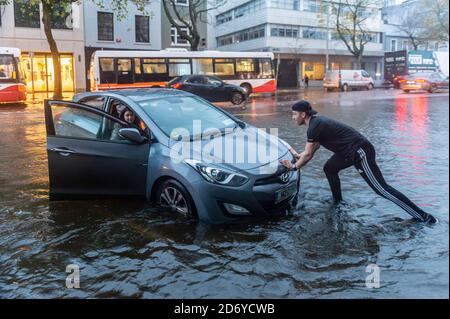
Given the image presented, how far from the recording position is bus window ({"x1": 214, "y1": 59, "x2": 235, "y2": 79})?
2914 cm

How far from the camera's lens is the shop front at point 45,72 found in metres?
35.4

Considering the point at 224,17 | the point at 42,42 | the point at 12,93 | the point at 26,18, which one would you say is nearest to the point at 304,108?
the point at 12,93

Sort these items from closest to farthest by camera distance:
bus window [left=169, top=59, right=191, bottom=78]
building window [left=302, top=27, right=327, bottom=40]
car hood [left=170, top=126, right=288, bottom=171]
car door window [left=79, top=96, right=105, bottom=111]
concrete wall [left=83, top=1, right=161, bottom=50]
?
car hood [left=170, top=126, right=288, bottom=171] → car door window [left=79, top=96, right=105, bottom=111] → bus window [left=169, top=59, right=191, bottom=78] → concrete wall [left=83, top=1, right=161, bottom=50] → building window [left=302, top=27, right=327, bottom=40]

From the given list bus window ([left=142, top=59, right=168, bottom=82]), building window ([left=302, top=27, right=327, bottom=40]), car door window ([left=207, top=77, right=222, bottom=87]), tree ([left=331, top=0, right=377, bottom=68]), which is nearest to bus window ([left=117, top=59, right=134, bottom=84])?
bus window ([left=142, top=59, right=168, bottom=82])

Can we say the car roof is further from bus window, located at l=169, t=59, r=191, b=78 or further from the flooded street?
bus window, located at l=169, t=59, r=191, b=78

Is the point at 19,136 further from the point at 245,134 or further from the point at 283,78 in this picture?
the point at 283,78

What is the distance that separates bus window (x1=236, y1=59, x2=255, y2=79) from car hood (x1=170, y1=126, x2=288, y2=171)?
24.8 m

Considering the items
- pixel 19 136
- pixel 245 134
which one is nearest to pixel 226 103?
pixel 19 136

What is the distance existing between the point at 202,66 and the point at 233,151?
24.0m

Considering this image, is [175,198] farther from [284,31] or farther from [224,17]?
[224,17]

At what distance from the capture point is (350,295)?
11.7 feet

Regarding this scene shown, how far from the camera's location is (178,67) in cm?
2786

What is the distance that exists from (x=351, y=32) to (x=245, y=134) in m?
45.6

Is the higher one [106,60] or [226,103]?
[106,60]
